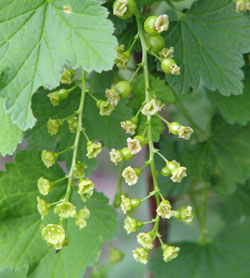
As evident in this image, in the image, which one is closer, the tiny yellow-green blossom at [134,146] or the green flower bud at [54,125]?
the tiny yellow-green blossom at [134,146]

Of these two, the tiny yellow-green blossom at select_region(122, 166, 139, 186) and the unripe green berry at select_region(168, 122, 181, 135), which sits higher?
the unripe green berry at select_region(168, 122, 181, 135)

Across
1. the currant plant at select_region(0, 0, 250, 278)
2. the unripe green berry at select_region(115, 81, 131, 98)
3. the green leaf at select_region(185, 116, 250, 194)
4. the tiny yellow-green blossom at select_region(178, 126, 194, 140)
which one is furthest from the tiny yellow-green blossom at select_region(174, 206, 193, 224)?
the green leaf at select_region(185, 116, 250, 194)

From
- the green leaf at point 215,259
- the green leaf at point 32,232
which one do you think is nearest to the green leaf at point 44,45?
the green leaf at point 32,232

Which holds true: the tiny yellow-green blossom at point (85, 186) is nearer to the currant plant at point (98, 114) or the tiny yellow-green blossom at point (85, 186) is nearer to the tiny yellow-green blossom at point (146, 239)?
the currant plant at point (98, 114)

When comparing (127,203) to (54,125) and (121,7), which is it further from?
(121,7)

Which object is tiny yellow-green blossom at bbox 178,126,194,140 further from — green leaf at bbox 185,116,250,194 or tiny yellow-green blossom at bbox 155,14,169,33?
green leaf at bbox 185,116,250,194

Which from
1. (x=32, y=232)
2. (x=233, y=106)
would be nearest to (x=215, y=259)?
(x=233, y=106)
